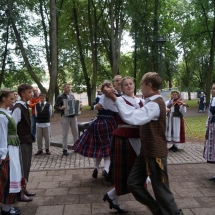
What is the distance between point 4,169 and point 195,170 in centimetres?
381

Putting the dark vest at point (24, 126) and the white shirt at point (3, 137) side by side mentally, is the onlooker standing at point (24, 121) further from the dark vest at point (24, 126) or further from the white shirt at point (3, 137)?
the white shirt at point (3, 137)

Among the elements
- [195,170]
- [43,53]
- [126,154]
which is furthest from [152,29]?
[126,154]

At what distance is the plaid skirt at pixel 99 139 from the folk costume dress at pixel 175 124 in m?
3.37

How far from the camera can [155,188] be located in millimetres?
3340

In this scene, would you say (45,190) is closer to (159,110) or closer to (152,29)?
(159,110)

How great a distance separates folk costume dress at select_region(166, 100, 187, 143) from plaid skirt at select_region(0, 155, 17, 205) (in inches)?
214

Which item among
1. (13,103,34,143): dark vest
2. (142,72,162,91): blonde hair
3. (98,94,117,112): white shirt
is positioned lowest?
(13,103,34,143): dark vest

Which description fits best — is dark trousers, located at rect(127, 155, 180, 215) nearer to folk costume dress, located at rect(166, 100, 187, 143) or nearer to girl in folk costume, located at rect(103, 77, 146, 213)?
girl in folk costume, located at rect(103, 77, 146, 213)

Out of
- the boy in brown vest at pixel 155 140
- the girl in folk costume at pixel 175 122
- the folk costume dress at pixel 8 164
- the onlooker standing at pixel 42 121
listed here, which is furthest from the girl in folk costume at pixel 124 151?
the onlooker standing at pixel 42 121

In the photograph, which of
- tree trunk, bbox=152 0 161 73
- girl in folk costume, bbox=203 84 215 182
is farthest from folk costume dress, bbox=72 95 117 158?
tree trunk, bbox=152 0 161 73

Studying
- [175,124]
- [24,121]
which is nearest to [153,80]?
[24,121]

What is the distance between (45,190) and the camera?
512 cm

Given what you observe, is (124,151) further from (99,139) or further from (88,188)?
(99,139)

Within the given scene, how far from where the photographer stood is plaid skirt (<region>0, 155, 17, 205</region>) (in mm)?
3891
